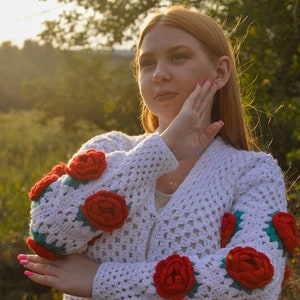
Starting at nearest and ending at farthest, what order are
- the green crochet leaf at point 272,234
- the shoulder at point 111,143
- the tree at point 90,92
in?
the green crochet leaf at point 272,234 < the shoulder at point 111,143 < the tree at point 90,92

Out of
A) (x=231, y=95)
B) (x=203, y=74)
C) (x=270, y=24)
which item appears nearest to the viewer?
(x=203, y=74)

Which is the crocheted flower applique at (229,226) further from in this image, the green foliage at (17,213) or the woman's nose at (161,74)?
the green foliage at (17,213)

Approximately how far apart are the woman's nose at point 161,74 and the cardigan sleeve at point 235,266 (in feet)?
1.69

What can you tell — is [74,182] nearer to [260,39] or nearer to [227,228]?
[227,228]

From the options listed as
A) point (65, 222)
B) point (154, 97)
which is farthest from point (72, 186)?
point (154, 97)

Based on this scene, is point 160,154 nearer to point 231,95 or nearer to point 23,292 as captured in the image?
point 231,95

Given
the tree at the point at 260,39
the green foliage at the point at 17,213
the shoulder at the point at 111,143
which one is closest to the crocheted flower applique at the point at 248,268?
the shoulder at the point at 111,143

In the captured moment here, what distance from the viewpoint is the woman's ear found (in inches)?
95.3

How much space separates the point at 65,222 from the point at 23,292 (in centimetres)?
268

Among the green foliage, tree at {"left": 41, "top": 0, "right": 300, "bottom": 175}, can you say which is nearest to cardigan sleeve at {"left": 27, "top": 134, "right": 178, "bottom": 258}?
tree at {"left": 41, "top": 0, "right": 300, "bottom": 175}

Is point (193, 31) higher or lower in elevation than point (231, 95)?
higher

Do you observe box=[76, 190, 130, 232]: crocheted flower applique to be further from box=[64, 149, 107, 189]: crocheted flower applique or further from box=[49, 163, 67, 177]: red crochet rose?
box=[49, 163, 67, 177]: red crochet rose

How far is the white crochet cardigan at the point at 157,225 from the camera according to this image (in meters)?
2.01

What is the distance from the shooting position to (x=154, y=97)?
230 cm
